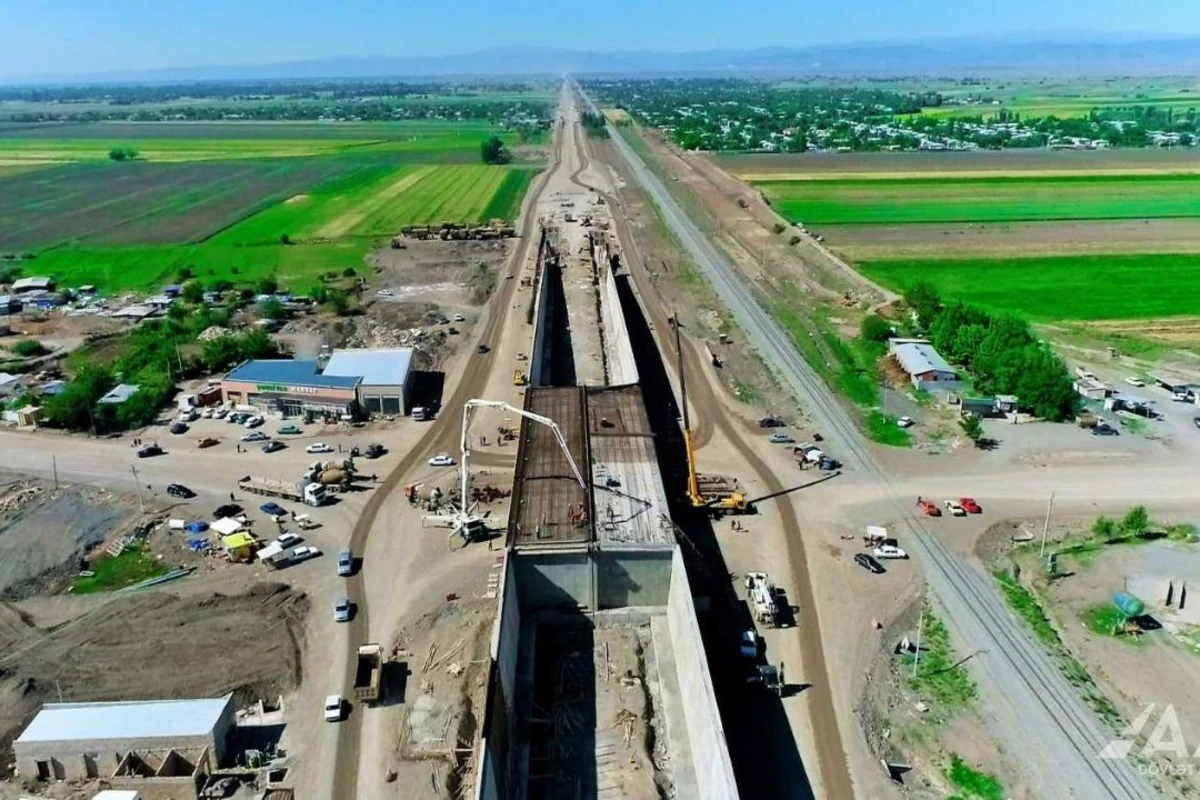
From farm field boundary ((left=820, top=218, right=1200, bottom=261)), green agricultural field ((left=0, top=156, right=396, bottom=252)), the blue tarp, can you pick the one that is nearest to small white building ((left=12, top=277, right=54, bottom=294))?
green agricultural field ((left=0, top=156, right=396, bottom=252))

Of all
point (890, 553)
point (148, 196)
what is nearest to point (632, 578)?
point (890, 553)

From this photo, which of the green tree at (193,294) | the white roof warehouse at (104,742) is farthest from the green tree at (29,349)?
the white roof warehouse at (104,742)

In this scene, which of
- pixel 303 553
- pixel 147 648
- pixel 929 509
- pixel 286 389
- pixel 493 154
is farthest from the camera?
pixel 493 154

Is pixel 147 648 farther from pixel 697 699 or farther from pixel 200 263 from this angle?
pixel 200 263

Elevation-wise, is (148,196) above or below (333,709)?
above

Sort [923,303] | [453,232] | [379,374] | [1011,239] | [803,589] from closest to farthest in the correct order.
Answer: [803,589]
[379,374]
[923,303]
[1011,239]
[453,232]

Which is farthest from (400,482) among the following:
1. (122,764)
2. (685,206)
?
(685,206)

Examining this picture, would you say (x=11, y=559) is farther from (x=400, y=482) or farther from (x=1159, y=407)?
(x=1159, y=407)

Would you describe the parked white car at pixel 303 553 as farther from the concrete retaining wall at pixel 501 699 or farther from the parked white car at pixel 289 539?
the concrete retaining wall at pixel 501 699
